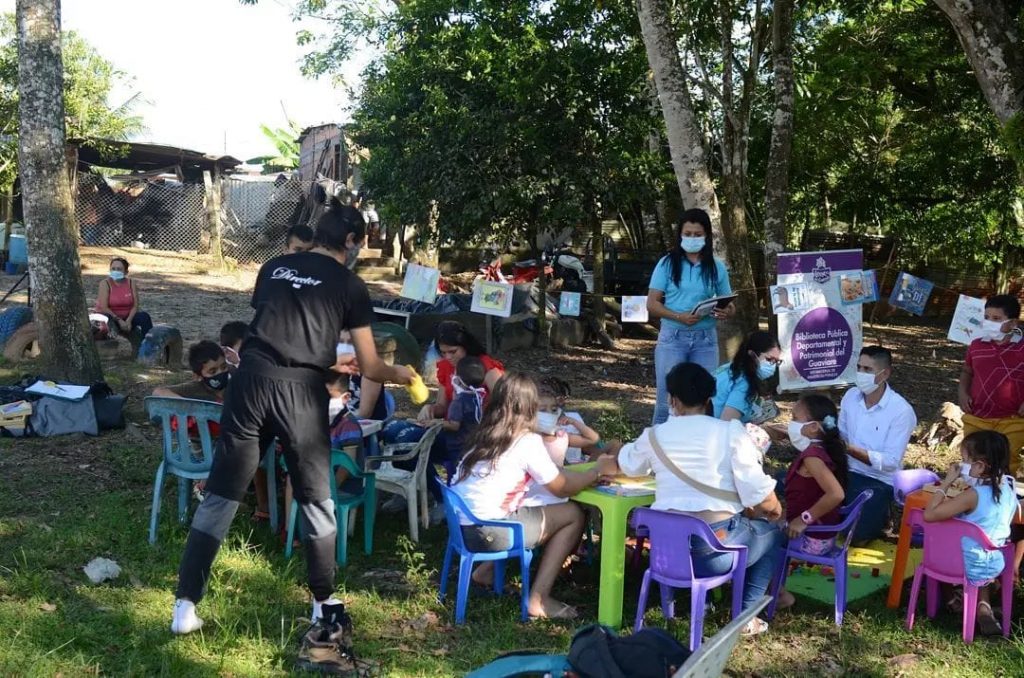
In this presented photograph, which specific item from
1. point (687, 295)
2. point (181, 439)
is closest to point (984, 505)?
point (687, 295)

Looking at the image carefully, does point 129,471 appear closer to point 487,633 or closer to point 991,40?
point 487,633

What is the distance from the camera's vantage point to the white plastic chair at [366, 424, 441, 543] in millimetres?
5605

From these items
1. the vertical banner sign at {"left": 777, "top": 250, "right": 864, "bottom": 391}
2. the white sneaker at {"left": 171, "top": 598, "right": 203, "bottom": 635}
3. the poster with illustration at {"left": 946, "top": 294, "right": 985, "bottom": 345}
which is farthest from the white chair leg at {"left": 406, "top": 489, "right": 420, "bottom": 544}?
the poster with illustration at {"left": 946, "top": 294, "right": 985, "bottom": 345}

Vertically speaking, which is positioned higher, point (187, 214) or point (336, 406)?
point (187, 214)

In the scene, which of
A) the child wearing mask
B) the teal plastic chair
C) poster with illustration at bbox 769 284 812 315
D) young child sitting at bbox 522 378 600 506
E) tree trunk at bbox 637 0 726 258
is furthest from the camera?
poster with illustration at bbox 769 284 812 315

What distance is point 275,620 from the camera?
4.55 meters

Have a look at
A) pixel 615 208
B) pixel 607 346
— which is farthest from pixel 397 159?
pixel 607 346

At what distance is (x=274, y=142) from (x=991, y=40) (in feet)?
94.7

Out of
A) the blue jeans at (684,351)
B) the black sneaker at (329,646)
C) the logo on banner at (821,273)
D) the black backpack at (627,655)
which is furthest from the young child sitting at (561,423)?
the logo on banner at (821,273)

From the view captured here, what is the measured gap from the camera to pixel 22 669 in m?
3.91

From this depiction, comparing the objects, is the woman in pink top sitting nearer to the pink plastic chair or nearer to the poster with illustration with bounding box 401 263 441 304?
the poster with illustration with bounding box 401 263 441 304

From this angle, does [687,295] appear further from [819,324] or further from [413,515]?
[819,324]

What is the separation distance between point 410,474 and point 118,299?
680cm

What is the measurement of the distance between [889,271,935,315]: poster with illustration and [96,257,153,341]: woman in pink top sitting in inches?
310
